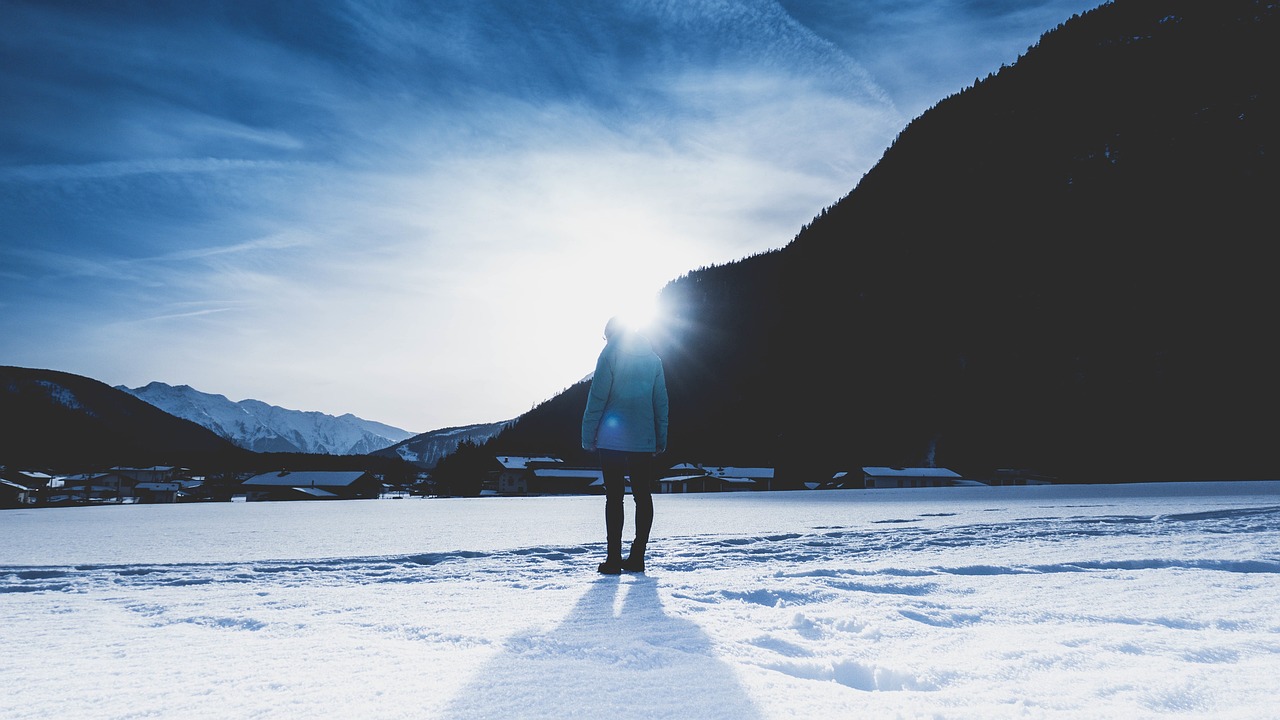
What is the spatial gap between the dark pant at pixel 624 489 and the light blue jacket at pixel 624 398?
0.20ft

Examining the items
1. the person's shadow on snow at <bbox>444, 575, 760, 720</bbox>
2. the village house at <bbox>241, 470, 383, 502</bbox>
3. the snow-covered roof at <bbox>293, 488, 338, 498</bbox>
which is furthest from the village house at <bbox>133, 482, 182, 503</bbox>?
the person's shadow on snow at <bbox>444, 575, 760, 720</bbox>

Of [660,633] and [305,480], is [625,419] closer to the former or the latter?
[660,633]

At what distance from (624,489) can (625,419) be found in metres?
0.46

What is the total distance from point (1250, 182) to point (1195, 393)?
25.1 metres

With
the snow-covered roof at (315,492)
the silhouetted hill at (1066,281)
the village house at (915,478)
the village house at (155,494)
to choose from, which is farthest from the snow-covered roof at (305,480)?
the village house at (915,478)

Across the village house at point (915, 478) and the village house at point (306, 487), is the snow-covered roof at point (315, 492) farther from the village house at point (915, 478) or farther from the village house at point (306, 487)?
the village house at point (915, 478)

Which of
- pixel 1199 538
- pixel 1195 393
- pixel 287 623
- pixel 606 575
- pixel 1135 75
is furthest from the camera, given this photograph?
pixel 1135 75

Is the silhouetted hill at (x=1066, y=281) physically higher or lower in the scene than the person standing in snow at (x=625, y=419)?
higher

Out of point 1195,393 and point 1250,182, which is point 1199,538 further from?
point 1250,182

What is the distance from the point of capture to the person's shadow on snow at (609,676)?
151 cm

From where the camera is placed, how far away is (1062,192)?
86250mm

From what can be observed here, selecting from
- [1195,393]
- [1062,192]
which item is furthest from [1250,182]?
[1195,393]

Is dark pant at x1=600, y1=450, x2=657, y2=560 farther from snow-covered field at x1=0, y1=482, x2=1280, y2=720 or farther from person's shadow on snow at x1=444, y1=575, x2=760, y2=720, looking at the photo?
person's shadow on snow at x1=444, y1=575, x2=760, y2=720

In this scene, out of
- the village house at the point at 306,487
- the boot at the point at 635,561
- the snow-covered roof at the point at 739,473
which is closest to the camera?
the boot at the point at 635,561
